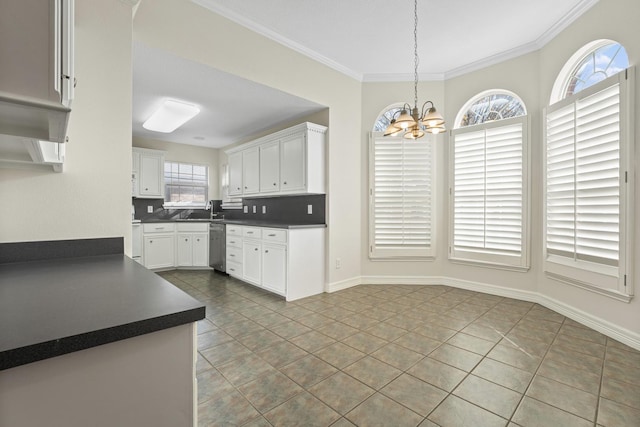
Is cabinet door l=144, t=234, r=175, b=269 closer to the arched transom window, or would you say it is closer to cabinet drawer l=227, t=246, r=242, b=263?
cabinet drawer l=227, t=246, r=242, b=263

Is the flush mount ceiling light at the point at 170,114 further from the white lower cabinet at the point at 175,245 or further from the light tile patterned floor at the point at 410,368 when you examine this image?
the light tile patterned floor at the point at 410,368

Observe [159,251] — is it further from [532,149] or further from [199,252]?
[532,149]

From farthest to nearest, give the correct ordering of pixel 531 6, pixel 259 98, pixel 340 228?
pixel 340 228 < pixel 259 98 < pixel 531 6

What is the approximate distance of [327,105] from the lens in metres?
3.75

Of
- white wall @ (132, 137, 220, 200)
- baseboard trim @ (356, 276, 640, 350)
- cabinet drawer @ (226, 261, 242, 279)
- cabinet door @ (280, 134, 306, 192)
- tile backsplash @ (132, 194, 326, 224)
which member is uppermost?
white wall @ (132, 137, 220, 200)

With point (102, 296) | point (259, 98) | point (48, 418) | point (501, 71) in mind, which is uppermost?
point (501, 71)

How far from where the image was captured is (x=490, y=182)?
368cm

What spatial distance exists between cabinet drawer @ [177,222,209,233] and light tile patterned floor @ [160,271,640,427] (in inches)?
94.4

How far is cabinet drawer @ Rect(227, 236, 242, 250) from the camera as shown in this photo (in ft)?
14.3

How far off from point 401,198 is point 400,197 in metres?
0.02

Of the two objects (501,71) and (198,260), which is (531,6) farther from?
(198,260)

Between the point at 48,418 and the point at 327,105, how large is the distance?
3.71 metres

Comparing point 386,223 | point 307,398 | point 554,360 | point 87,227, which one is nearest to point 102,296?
point 87,227

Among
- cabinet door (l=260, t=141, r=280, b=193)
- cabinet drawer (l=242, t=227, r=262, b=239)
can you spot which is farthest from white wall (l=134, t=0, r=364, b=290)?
cabinet drawer (l=242, t=227, r=262, b=239)
